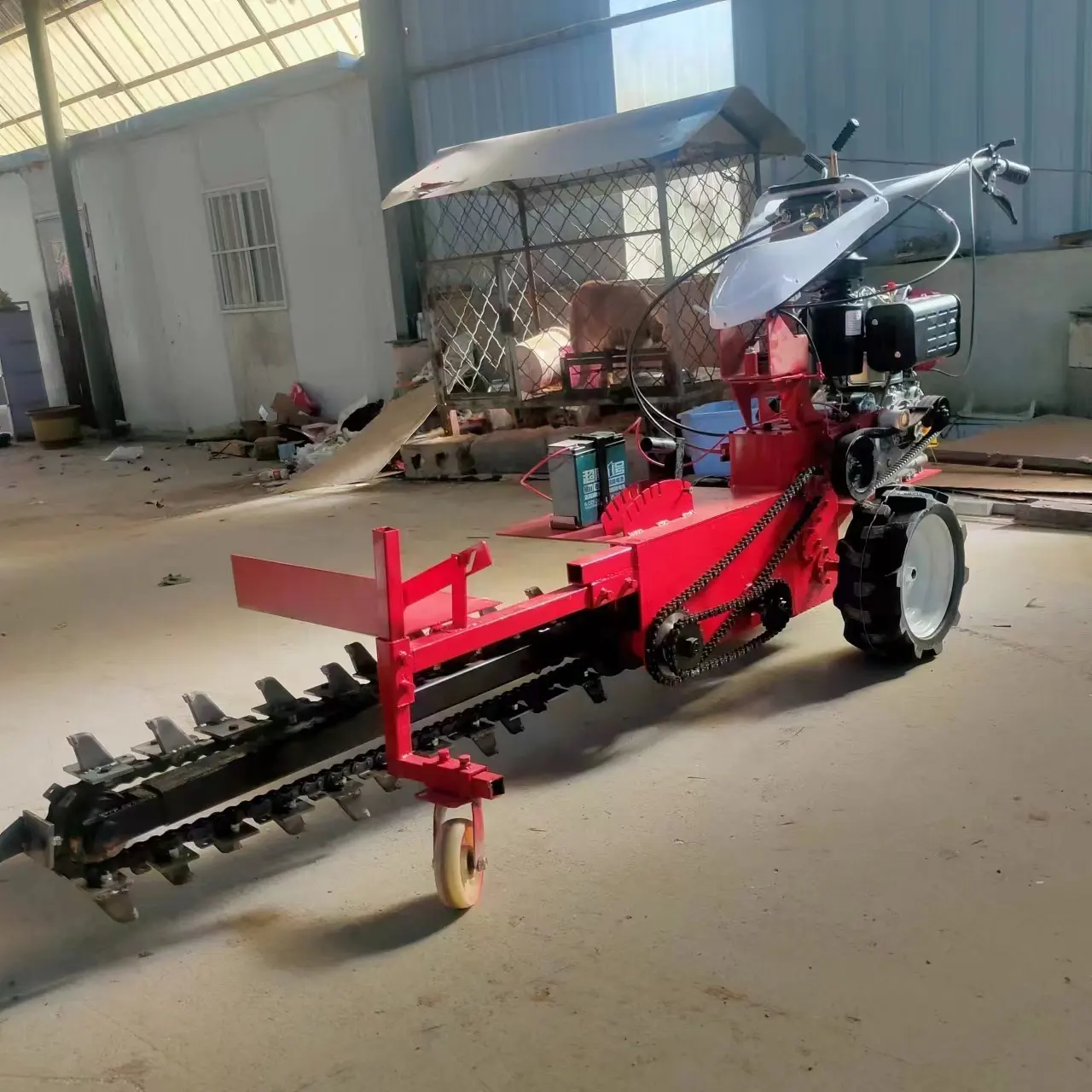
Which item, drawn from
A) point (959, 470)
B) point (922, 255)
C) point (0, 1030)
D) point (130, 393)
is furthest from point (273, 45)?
point (0, 1030)

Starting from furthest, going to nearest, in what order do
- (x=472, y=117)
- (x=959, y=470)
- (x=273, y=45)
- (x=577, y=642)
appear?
(x=273, y=45), (x=472, y=117), (x=959, y=470), (x=577, y=642)

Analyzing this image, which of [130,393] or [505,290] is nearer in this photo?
[505,290]

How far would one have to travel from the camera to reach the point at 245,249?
10.9m

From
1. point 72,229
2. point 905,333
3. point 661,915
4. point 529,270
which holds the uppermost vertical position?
point 72,229

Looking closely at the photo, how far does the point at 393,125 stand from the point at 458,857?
8480mm

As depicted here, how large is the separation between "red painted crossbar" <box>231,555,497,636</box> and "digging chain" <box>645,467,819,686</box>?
0.55 metres

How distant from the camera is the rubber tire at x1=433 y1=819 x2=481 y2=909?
6.82 feet

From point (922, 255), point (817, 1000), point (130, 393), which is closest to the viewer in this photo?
point (817, 1000)

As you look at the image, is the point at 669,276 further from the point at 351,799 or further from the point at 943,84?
the point at 351,799

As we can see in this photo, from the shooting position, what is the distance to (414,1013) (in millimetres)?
1845

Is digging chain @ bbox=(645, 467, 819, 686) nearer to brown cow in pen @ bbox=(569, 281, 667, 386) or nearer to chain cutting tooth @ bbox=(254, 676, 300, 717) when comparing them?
chain cutting tooth @ bbox=(254, 676, 300, 717)

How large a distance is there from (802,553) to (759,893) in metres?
1.41

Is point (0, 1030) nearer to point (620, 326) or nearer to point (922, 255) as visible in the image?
point (620, 326)

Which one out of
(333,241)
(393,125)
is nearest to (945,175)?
(393,125)
